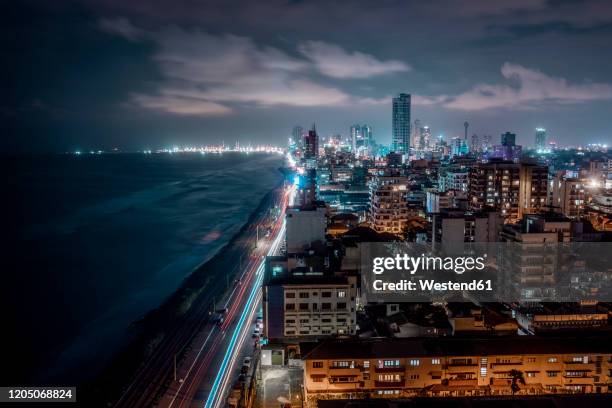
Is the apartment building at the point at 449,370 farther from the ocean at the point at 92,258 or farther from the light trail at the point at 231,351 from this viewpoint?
the ocean at the point at 92,258

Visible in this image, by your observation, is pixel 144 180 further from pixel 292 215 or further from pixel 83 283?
pixel 292 215

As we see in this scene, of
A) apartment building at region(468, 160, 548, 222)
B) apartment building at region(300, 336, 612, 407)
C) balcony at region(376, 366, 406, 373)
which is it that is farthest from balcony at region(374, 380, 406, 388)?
apartment building at region(468, 160, 548, 222)

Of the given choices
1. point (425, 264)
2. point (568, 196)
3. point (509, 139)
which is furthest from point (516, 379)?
point (509, 139)

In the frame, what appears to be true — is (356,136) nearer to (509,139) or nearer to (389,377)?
(509,139)

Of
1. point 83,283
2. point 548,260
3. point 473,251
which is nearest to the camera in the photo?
point 548,260

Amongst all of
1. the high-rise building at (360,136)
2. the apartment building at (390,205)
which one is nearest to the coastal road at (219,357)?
the apartment building at (390,205)

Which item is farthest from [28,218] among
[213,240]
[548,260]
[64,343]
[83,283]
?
[548,260]
